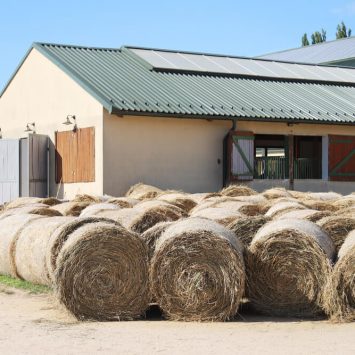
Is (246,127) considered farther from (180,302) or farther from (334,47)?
(334,47)

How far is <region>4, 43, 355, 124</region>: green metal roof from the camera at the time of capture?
23.4m

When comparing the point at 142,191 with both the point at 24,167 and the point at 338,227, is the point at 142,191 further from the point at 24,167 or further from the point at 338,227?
the point at 338,227

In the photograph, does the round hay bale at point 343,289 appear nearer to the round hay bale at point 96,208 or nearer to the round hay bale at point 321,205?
the round hay bale at point 96,208

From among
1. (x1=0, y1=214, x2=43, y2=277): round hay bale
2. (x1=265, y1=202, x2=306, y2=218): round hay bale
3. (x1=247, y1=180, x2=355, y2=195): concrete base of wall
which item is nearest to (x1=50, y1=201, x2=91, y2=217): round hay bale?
(x1=0, y1=214, x2=43, y2=277): round hay bale

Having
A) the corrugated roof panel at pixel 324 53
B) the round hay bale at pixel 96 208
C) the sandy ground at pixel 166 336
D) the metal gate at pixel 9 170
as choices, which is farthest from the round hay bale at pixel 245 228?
the corrugated roof panel at pixel 324 53

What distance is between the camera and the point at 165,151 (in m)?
23.8

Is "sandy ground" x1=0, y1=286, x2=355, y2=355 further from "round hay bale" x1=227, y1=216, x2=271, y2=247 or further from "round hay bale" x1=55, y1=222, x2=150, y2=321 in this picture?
"round hay bale" x1=227, y1=216, x2=271, y2=247

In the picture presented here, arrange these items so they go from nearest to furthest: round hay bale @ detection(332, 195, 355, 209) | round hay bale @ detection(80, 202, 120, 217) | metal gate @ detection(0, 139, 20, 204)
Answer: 1. round hay bale @ detection(80, 202, 120, 217)
2. round hay bale @ detection(332, 195, 355, 209)
3. metal gate @ detection(0, 139, 20, 204)

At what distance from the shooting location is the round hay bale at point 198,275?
9.71 metres

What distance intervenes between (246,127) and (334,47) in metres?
21.1

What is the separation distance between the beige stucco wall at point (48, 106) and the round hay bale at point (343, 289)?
546 inches

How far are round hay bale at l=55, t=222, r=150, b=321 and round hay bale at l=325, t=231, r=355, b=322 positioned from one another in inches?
84.6

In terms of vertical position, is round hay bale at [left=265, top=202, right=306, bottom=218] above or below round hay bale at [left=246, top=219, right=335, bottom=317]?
above

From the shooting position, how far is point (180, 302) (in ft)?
32.1
